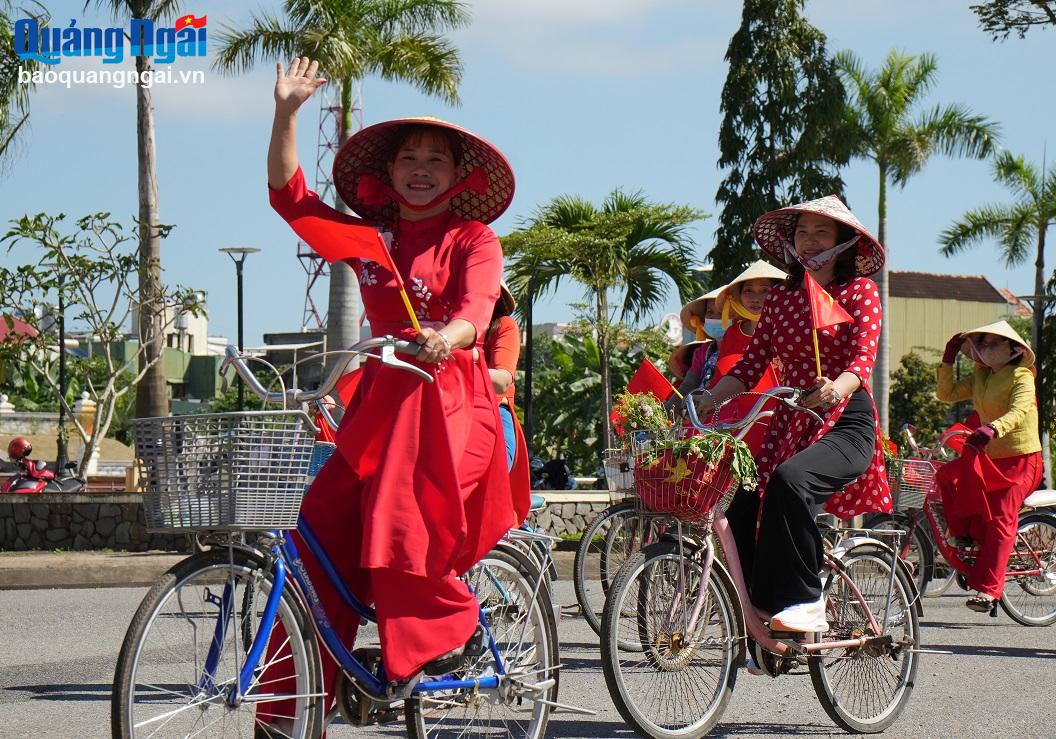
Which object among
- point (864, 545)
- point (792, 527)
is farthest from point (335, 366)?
point (864, 545)

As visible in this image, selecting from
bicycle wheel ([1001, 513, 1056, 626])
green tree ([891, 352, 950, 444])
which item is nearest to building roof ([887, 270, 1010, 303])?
green tree ([891, 352, 950, 444])

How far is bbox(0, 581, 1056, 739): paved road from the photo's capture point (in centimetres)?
573

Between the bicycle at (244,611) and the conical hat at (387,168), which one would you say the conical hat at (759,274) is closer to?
the conical hat at (387,168)

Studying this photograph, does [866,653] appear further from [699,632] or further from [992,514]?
[992,514]

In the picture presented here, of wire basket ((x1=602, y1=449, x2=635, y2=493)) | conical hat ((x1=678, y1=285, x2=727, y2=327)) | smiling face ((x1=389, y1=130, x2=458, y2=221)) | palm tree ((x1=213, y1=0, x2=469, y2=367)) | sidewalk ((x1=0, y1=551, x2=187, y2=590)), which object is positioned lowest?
sidewalk ((x1=0, y1=551, x2=187, y2=590))

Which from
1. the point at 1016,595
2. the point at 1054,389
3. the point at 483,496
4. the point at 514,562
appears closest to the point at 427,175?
the point at 483,496

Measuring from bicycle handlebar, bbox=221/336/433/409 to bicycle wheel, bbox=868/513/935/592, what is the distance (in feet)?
20.4

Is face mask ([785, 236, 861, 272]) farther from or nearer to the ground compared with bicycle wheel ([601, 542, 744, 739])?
farther from the ground

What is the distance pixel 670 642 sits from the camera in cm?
528

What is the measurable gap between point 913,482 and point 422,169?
229 inches

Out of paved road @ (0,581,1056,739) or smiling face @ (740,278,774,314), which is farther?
smiling face @ (740,278,774,314)

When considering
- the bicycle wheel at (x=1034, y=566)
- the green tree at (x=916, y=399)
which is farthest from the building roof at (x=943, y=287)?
the bicycle wheel at (x=1034, y=566)

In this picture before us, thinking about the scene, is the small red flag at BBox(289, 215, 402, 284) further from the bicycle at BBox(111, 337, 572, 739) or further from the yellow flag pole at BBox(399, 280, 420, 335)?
the bicycle at BBox(111, 337, 572, 739)

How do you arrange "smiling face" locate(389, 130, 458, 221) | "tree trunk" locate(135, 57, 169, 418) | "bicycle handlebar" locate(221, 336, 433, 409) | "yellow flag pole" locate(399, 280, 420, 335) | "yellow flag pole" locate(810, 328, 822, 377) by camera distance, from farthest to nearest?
"tree trunk" locate(135, 57, 169, 418) < "yellow flag pole" locate(810, 328, 822, 377) < "smiling face" locate(389, 130, 458, 221) < "yellow flag pole" locate(399, 280, 420, 335) < "bicycle handlebar" locate(221, 336, 433, 409)
